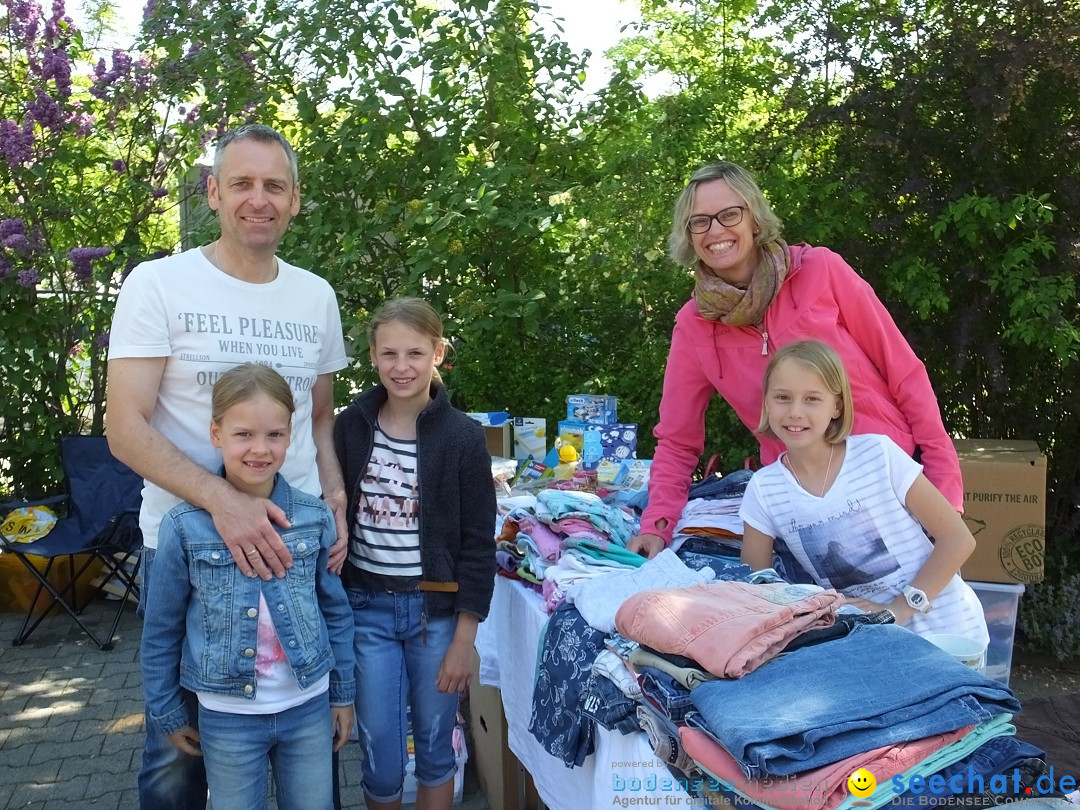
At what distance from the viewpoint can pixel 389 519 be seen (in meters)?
2.40

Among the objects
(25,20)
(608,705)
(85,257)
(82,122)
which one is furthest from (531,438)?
(25,20)

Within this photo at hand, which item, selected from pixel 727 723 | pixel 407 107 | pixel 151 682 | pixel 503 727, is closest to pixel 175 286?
pixel 151 682

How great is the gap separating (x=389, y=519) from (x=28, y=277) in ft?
13.7

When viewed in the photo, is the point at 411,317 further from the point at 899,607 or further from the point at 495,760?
the point at 495,760

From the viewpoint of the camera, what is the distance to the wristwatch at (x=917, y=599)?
6.74ft

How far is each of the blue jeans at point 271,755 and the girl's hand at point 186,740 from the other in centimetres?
3

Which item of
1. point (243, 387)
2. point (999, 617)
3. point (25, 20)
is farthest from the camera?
point (25, 20)

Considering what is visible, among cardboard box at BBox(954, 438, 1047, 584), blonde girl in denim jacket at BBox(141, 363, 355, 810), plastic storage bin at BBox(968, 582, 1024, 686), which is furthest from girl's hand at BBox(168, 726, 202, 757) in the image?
cardboard box at BBox(954, 438, 1047, 584)

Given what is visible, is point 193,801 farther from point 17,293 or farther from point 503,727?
point 17,293

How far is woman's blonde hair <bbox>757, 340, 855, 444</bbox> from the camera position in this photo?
220 cm

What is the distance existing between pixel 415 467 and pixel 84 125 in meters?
4.54

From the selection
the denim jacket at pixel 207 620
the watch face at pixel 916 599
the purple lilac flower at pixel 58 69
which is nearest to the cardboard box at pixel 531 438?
the denim jacket at pixel 207 620

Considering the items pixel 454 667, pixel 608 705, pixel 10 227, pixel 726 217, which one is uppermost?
pixel 10 227

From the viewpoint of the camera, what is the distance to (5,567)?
209 inches
